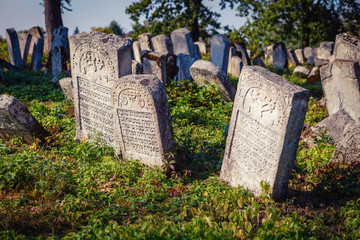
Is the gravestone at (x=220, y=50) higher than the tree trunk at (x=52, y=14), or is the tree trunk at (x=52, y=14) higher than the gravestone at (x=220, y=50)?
the tree trunk at (x=52, y=14)

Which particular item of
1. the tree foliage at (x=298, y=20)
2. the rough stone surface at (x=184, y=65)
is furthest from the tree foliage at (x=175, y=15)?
the rough stone surface at (x=184, y=65)

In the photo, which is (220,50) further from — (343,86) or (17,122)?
(17,122)

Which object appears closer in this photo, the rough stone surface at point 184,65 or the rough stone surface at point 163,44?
the rough stone surface at point 184,65

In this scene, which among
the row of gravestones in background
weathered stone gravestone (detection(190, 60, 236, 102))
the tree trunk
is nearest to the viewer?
the row of gravestones in background

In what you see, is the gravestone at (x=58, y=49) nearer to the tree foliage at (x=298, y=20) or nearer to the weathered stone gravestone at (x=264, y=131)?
the weathered stone gravestone at (x=264, y=131)

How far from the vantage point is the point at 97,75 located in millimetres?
5297

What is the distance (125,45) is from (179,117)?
7.62ft

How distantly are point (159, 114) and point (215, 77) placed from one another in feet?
11.6

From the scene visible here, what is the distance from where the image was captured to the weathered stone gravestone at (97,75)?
5074 mm

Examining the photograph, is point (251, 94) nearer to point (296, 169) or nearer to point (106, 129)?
point (296, 169)

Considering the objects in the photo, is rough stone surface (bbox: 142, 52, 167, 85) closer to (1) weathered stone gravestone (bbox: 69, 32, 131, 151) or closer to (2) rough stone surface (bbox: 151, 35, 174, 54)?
(1) weathered stone gravestone (bbox: 69, 32, 131, 151)

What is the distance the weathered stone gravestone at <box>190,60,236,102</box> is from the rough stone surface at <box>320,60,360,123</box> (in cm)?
213

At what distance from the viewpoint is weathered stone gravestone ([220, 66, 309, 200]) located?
11.8ft

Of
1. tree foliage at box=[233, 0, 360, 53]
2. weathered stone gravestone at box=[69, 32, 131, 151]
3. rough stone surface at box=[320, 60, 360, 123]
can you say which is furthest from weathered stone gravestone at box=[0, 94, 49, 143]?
tree foliage at box=[233, 0, 360, 53]
